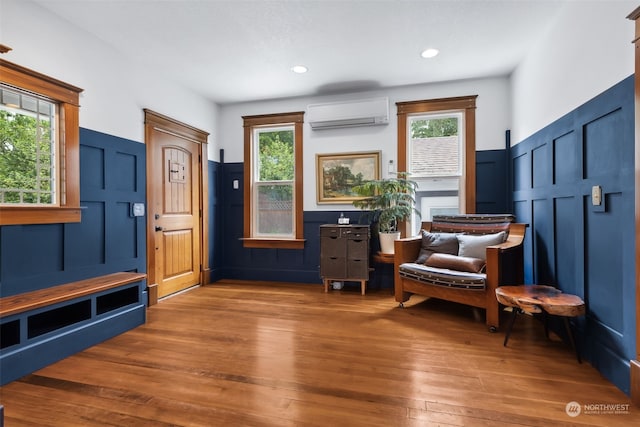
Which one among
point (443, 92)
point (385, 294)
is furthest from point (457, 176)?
point (385, 294)

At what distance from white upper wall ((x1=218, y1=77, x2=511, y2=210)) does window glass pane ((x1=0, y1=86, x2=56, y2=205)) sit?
239cm

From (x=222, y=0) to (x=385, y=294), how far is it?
3325 millimetres

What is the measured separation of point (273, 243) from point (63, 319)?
2.47 metres

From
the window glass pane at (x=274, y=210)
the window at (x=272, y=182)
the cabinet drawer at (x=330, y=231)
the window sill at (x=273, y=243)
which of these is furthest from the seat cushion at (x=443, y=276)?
the window glass pane at (x=274, y=210)

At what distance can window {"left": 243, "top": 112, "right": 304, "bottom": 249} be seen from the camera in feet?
14.8

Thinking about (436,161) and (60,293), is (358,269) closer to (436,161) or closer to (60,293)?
(436,161)

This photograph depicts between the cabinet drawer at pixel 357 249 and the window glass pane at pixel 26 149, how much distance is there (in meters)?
2.88

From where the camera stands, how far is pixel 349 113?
411cm

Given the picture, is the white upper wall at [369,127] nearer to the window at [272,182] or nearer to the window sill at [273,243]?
the window at [272,182]

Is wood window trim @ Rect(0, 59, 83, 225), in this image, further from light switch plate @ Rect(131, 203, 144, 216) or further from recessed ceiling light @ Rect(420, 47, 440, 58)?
recessed ceiling light @ Rect(420, 47, 440, 58)

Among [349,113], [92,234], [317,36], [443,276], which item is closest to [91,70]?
[92,234]

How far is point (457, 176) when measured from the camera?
4020mm

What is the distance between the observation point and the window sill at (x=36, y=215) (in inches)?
86.8

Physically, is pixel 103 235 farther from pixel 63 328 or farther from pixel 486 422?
pixel 486 422
